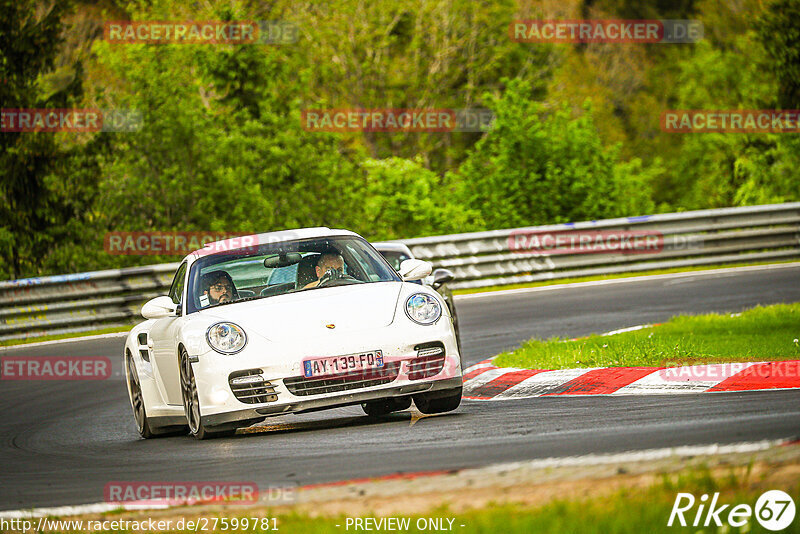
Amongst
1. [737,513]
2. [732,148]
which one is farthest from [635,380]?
[732,148]

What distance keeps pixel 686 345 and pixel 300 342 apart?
3726 millimetres

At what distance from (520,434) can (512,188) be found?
74.9 ft

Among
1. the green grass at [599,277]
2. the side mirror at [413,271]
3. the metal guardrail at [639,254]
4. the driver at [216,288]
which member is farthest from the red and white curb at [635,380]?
the green grass at [599,277]

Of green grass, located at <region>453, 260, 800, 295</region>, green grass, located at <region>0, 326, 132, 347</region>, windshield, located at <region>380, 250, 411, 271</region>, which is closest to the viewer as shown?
windshield, located at <region>380, 250, 411, 271</region>

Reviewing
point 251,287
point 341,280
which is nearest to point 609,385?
point 341,280

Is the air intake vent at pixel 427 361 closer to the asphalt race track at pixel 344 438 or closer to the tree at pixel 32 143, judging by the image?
the asphalt race track at pixel 344 438

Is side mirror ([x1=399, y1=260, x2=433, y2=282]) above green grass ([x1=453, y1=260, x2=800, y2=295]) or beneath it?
above

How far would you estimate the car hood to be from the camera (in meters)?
8.07

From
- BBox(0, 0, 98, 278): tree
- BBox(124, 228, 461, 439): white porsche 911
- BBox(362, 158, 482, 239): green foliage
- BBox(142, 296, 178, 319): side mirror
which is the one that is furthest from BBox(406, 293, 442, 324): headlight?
BBox(362, 158, 482, 239): green foliage

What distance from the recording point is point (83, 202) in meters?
24.9

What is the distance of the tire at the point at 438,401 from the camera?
8523mm

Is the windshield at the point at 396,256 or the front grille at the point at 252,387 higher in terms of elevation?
the windshield at the point at 396,256

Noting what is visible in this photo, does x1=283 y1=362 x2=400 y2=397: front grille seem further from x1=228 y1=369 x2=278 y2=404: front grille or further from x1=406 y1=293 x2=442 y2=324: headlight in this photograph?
x1=406 y1=293 x2=442 y2=324: headlight

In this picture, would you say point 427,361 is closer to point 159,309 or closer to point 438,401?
point 438,401
